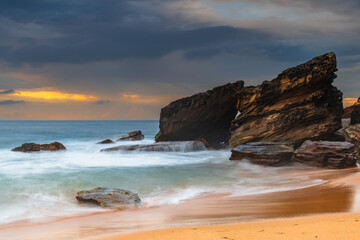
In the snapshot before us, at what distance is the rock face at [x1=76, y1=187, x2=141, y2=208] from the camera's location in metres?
8.47

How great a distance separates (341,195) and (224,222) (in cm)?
413

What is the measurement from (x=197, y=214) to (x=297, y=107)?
39.9ft

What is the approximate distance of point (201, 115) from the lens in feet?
77.9

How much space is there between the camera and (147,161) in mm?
18203

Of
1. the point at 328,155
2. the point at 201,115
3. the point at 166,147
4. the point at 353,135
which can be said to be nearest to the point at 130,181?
the point at 328,155

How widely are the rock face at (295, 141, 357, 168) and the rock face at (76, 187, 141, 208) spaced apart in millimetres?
8722

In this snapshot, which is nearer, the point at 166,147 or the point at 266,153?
the point at 266,153

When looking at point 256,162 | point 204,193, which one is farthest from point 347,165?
point 204,193

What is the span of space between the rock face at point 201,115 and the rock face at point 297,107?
3.50 metres

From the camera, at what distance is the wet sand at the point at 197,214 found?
6.36 m

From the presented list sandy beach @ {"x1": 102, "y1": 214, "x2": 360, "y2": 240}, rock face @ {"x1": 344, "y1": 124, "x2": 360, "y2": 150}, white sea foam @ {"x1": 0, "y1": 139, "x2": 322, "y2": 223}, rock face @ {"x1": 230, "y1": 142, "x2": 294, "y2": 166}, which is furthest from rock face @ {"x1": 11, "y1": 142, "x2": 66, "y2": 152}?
sandy beach @ {"x1": 102, "y1": 214, "x2": 360, "y2": 240}

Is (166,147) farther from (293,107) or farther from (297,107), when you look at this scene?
(297,107)

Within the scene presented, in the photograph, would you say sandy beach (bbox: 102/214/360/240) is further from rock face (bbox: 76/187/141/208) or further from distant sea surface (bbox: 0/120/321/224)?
distant sea surface (bbox: 0/120/321/224)

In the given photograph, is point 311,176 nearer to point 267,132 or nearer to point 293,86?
point 267,132
